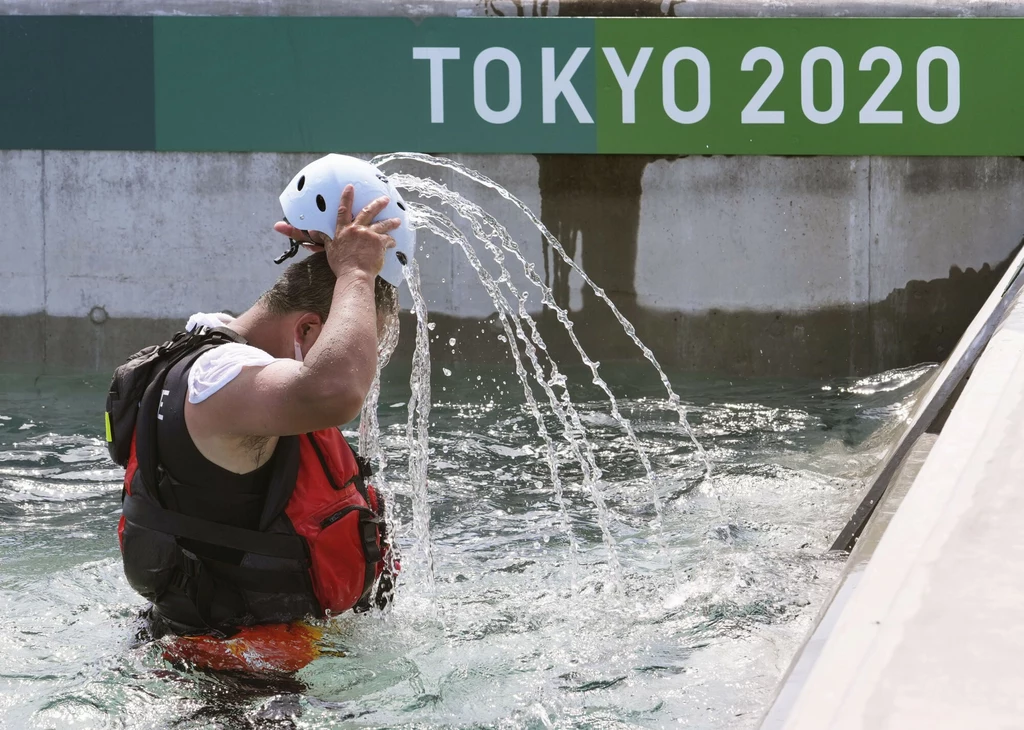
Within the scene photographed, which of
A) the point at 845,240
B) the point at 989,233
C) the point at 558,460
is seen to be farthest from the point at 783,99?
the point at 558,460

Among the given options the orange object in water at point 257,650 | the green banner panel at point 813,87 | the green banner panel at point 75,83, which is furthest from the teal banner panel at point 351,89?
the orange object in water at point 257,650

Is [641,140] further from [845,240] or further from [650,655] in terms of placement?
[650,655]

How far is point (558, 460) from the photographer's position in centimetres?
598

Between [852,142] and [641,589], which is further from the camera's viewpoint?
[852,142]

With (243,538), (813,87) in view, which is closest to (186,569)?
(243,538)

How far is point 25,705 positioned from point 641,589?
6.42ft

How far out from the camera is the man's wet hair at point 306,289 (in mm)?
2781

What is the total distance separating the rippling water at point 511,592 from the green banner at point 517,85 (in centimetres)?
230

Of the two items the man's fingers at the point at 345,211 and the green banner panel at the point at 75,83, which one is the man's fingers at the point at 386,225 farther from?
the green banner panel at the point at 75,83

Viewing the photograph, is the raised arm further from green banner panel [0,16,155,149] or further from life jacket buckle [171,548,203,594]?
green banner panel [0,16,155,149]

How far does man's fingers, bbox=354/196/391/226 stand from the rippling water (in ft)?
3.61

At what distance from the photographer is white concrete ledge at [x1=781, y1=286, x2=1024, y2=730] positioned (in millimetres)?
1430

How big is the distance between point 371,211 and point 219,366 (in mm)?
512

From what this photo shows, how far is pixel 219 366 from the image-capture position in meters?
2.61
